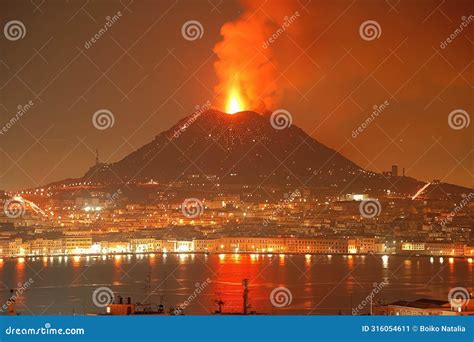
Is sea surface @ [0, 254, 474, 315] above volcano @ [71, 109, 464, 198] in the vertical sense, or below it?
below

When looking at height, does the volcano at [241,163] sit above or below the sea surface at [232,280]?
above

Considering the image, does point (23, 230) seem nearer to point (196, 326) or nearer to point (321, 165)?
point (321, 165)

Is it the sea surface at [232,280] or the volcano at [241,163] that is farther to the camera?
the volcano at [241,163]

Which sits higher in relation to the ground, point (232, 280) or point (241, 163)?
point (241, 163)

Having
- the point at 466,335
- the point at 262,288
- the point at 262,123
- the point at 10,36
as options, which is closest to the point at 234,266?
the point at 262,123
